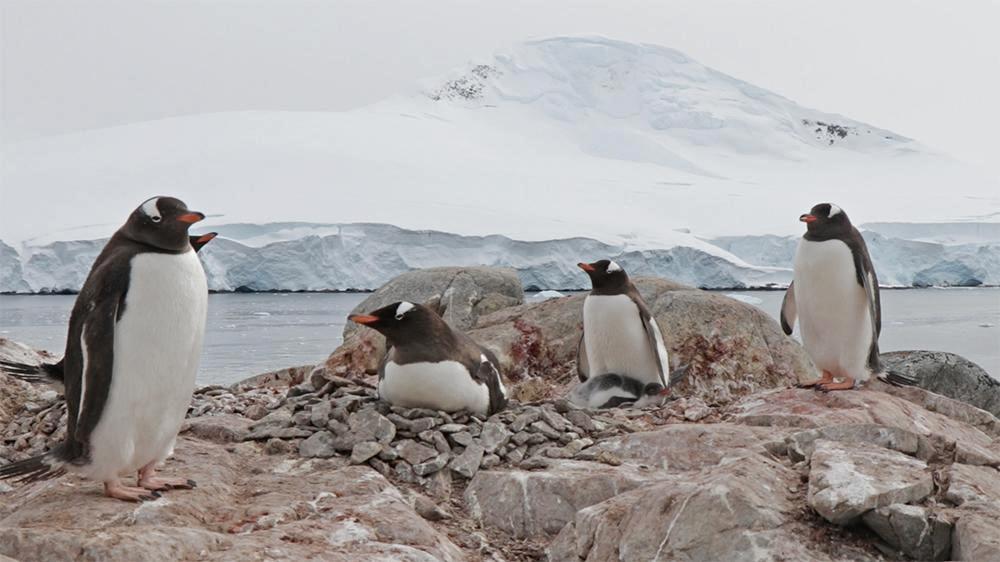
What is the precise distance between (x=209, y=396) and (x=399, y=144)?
56.6 metres

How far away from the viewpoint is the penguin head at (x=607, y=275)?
6305 millimetres

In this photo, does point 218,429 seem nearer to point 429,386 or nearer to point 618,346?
point 429,386

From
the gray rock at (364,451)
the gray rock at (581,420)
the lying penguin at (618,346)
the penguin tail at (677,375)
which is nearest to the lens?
the gray rock at (364,451)

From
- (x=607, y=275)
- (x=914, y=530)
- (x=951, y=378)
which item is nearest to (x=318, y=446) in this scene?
(x=914, y=530)

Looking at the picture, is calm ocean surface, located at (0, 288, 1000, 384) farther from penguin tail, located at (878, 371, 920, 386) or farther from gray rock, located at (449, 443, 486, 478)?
penguin tail, located at (878, 371, 920, 386)

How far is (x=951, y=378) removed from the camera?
8.12m

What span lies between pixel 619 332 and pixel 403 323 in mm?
1946

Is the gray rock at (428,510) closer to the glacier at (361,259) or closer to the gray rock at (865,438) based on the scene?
the gray rock at (865,438)

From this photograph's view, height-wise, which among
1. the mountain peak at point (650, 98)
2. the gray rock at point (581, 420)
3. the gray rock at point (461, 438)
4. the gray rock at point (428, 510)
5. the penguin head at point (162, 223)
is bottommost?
the gray rock at point (428, 510)

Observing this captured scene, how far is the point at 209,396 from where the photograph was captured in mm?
5652

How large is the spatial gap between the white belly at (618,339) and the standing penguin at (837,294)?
3.11 ft

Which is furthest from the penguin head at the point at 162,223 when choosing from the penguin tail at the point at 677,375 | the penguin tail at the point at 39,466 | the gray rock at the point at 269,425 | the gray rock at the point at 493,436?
the penguin tail at the point at 677,375

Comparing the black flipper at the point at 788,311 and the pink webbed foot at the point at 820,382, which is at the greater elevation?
the black flipper at the point at 788,311

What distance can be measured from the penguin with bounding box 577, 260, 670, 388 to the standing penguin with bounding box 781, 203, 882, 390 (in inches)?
35.6
